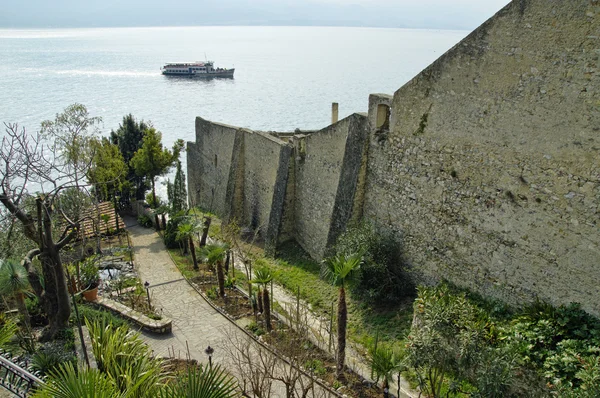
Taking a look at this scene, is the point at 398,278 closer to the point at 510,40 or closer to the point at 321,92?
the point at 510,40

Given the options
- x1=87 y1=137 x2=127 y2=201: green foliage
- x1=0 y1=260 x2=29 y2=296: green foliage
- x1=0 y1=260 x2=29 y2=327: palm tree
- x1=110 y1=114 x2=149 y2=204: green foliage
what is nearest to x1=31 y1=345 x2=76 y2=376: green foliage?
x1=0 y1=260 x2=29 y2=327: palm tree

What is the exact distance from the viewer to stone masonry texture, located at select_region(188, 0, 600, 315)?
416 inches

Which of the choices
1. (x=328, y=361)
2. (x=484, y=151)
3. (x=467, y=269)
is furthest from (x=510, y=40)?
(x=328, y=361)

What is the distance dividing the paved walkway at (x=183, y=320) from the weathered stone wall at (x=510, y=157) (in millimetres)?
5231

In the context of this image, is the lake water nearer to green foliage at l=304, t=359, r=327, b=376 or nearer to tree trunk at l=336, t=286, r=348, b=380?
green foliage at l=304, t=359, r=327, b=376

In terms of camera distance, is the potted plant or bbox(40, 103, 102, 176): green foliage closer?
the potted plant

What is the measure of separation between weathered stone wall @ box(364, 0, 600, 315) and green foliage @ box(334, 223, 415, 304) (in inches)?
22.2

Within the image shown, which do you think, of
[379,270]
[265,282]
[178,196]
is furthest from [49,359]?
[178,196]

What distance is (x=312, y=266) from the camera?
19.4m

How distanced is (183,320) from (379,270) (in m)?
6.11

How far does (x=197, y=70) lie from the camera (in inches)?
3831

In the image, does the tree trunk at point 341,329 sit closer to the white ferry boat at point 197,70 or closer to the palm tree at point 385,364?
the palm tree at point 385,364

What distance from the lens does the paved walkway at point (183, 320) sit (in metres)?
13.7

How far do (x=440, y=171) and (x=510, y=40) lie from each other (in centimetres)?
372
